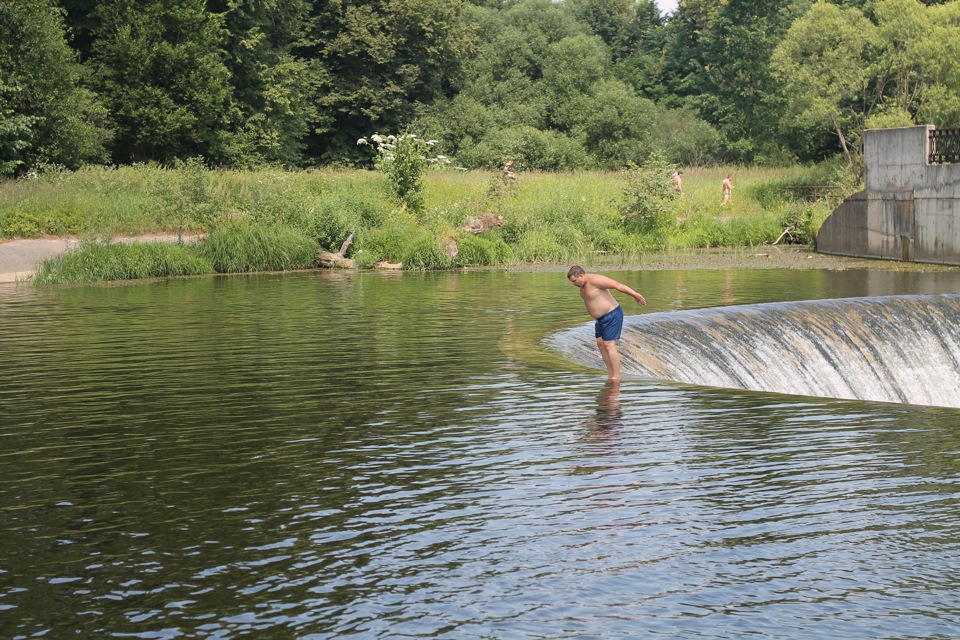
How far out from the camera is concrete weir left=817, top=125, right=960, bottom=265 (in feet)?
99.7

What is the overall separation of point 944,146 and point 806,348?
16001 mm

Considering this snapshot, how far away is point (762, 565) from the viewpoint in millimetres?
7285

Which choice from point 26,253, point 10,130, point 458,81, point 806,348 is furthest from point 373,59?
point 806,348

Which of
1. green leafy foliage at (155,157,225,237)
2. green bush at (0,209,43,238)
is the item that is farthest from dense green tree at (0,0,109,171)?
green leafy foliage at (155,157,225,237)

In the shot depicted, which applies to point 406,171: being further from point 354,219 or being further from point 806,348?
point 806,348

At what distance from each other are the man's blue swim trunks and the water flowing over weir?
1202 mm

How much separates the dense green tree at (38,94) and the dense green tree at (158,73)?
170 inches

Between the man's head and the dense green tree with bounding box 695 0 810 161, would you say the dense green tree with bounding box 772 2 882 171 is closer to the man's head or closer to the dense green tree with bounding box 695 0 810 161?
the dense green tree with bounding box 695 0 810 161

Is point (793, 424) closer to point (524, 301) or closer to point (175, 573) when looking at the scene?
point (175, 573)

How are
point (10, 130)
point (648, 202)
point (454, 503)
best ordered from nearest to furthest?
point (454, 503) < point (10, 130) < point (648, 202)

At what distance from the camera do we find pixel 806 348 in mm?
17453

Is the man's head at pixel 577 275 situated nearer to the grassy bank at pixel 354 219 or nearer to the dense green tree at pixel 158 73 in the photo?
the grassy bank at pixel 354 219

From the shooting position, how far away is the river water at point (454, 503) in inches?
261

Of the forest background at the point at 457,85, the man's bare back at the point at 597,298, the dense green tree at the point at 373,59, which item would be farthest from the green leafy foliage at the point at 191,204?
the dense green tree at the point at 373,59
